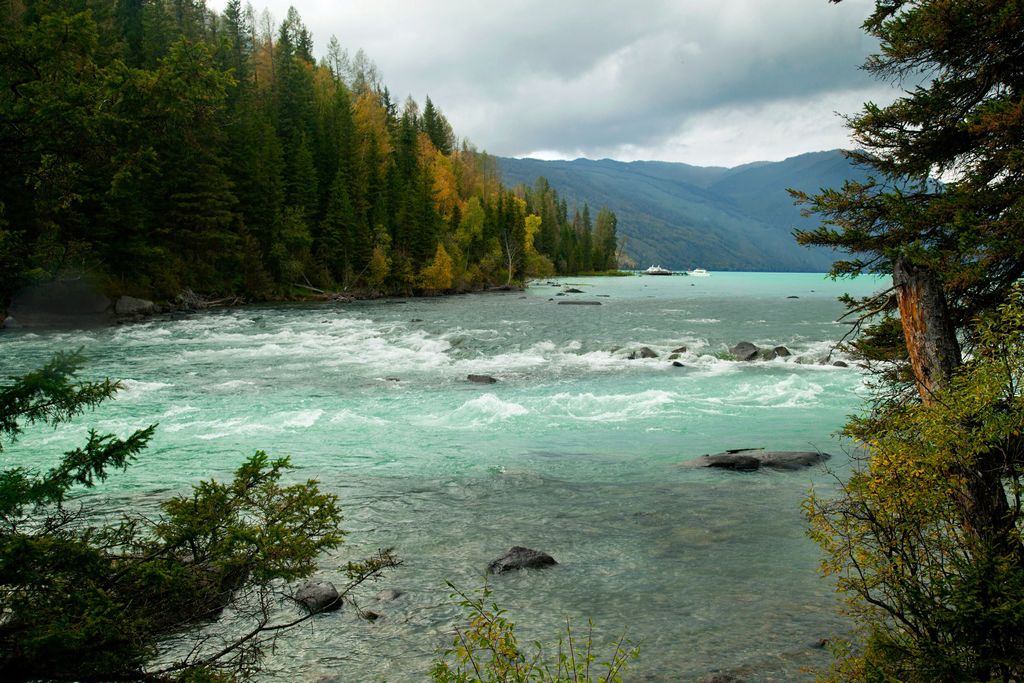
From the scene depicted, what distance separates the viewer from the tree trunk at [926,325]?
7766 millimetres

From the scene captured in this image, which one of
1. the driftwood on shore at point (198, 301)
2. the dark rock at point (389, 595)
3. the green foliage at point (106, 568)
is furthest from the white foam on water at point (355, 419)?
the driftwood on shore at point (198, 301)

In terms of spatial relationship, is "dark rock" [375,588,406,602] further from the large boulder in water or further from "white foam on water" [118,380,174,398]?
"white foam on water" [118,380,174,398]

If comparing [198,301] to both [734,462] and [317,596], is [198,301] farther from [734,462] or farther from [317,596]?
[317,596]

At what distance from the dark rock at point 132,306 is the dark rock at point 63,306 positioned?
0.76 meters

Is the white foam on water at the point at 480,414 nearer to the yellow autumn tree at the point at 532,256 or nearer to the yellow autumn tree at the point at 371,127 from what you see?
the yellow autumn tree at the point at 371,127

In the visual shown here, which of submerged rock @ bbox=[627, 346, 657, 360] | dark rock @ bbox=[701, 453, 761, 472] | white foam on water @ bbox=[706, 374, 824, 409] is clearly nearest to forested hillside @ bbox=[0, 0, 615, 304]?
dark rock @ bbox=[701, 453, 761, 472]

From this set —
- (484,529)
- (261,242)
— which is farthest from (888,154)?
(261,242)

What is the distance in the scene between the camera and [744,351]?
31.9 m

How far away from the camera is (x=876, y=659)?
4715mm

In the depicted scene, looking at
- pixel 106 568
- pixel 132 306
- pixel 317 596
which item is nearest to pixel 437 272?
pixel 132 306

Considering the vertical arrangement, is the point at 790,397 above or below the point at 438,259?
below

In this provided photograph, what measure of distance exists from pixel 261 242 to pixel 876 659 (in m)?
71.7

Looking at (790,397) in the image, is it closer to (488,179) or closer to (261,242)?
(261,242)

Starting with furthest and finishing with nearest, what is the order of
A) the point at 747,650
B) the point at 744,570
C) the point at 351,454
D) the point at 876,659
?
the point at 351,454 → the point at 744,570 → the point at 747,650 → the point at 876,659
